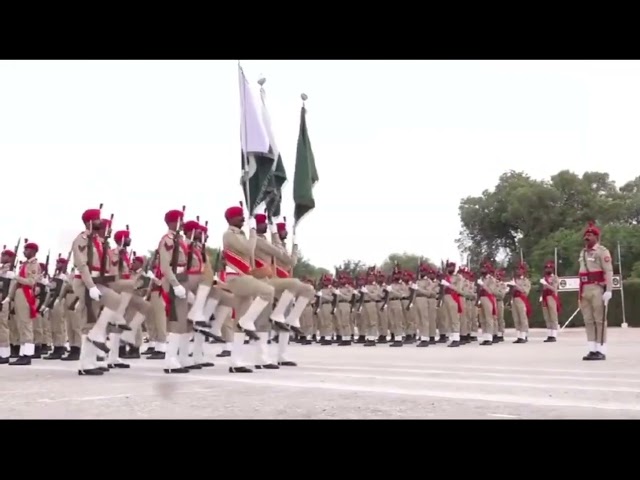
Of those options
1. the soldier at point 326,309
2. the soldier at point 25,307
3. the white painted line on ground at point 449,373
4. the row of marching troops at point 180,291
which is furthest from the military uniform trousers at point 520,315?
the soldier at point 25,307

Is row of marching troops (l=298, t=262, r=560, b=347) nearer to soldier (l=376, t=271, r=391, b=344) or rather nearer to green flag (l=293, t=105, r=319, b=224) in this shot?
soldier (l=376, t=271, r=391, b=344)

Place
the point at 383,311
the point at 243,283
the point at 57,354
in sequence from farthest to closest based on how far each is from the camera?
the point at 383,311
the point at 57,354
the point at 243,283

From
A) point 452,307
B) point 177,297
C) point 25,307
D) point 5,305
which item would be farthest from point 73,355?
point 452,307

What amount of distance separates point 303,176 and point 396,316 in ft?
18.4

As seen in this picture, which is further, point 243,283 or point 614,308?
point 614,308

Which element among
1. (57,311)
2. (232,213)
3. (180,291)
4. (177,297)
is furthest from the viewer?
(57,311)

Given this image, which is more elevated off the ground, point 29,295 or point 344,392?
point 29,295

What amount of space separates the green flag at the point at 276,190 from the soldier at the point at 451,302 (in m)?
4.86

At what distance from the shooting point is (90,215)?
1147 centimetres

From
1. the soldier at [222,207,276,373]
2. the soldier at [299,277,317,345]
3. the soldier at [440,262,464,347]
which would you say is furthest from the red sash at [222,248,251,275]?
the soldier at [299,277,317,345]

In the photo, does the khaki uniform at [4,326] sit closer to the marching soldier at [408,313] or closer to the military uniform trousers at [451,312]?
the military uniform trousers at [451,312]

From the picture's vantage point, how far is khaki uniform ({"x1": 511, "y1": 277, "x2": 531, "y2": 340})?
2186 cm

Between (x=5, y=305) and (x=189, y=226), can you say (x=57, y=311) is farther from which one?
(x=189, y=226)

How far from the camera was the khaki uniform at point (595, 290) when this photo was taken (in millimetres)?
12953
